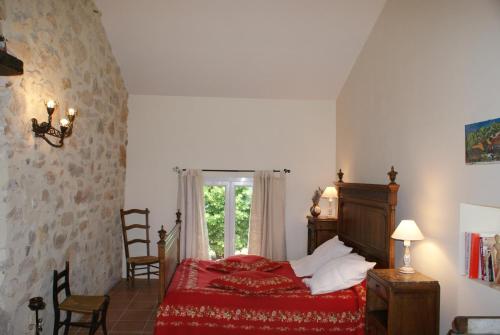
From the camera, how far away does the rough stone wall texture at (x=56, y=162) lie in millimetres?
2787

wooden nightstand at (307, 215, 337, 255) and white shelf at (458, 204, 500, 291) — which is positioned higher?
white shelf at (458, 204, 500, 291)

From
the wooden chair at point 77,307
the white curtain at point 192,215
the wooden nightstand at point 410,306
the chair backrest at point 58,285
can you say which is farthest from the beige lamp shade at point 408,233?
the white curtain at point 192,215

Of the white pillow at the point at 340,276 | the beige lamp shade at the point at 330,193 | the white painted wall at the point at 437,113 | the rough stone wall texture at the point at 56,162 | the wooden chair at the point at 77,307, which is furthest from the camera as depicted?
the beige lamp shade at the point at 330,193

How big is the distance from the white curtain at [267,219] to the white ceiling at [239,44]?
Result: 1318 millimetres

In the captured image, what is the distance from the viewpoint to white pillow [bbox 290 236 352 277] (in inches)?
167

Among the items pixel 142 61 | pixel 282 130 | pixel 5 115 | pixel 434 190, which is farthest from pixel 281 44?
pixel 5 115

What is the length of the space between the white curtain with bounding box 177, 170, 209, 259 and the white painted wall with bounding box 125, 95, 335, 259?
184 millimetres

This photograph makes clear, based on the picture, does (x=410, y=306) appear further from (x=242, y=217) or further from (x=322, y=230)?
(x=242, y=217)

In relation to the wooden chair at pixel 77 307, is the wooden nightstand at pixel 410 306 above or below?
above

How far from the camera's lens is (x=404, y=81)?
12.6 ft

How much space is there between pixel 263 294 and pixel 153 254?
2844mm

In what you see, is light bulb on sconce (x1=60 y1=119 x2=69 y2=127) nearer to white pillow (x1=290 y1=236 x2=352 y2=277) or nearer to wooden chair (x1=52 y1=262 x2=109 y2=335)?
wooden chair (x1=52 y1=262 x2=109 y2=335)

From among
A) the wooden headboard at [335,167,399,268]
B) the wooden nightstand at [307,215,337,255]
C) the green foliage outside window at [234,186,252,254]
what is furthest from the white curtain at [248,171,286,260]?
the wooden headboard at [335,167,399,268]

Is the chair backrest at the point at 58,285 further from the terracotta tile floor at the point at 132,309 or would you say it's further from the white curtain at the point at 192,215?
the white curtain at the point at 192,215
